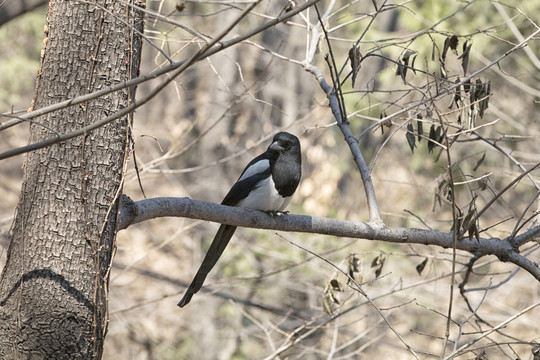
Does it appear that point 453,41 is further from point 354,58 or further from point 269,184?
point 269,184

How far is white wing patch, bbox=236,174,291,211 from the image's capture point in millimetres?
4129

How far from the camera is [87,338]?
261cm

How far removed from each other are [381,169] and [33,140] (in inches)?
407

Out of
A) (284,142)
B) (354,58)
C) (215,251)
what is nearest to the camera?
(354,58)

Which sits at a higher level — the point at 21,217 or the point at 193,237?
the point at 193,237

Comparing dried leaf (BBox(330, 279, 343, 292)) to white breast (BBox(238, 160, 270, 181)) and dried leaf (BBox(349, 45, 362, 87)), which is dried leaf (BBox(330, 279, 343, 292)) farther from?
dried leaf (BBox(349, 45, 362, 87))

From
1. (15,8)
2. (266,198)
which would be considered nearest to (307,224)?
(266,198)

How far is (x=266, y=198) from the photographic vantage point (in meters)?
4.15

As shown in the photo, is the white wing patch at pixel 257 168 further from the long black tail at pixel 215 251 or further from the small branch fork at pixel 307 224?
the small branch fork at pixel 307 224

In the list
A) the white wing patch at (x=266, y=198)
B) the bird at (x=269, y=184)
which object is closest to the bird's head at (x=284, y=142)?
the bird at (x=269, y=184)

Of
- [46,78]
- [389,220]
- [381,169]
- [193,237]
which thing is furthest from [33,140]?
[381,169]

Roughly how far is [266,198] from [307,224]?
2.49 ft

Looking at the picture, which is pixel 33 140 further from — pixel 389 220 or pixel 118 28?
pixel 389 220

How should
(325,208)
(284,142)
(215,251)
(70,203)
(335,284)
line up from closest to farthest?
(70,203) → (335,284) → (215,251) → (284,142) → (325,208)
